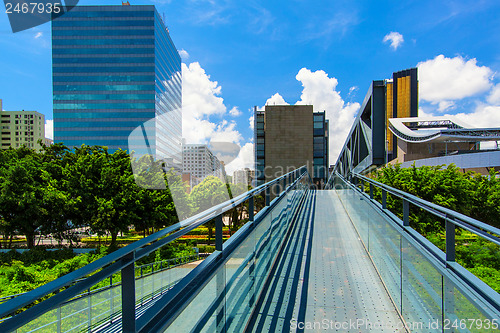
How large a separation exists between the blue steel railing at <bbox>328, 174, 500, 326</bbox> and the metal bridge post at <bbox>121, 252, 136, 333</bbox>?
2173 mm

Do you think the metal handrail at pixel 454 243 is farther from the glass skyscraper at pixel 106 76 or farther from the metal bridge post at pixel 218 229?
the glass skyscraper at pixel 106 76

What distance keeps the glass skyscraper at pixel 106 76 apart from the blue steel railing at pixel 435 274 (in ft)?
274

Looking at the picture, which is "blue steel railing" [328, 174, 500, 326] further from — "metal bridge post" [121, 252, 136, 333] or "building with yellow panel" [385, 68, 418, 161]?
"building with yellow panel" [385, 68, 418, 161]

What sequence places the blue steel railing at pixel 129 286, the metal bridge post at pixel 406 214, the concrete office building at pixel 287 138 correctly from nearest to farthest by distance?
the blue steel railing at pixel 129 286
the metal bridge post at pixel 406 214
the concrete office building at pixel 287 138

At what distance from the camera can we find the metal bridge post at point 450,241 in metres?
2.41

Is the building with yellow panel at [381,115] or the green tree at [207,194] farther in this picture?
the building with yellow panel at [381,115]

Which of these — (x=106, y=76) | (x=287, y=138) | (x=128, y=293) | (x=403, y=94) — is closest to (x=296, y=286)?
(x=128, y=293)

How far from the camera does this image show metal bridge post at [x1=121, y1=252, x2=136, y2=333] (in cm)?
127

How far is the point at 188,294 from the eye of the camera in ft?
5.88

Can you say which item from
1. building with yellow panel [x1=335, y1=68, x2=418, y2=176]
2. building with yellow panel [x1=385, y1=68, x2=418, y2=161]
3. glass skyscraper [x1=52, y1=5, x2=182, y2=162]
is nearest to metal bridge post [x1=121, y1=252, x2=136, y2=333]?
building with yellow panel [x1=335, y1=68, x2=418, y2=176]

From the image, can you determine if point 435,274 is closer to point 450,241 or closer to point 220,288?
point 450,241

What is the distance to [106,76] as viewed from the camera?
283 feet

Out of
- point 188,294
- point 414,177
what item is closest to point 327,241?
point 188,294

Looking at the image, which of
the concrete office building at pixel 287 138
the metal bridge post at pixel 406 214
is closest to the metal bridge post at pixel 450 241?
the metal bridge post at pixel 406 214
